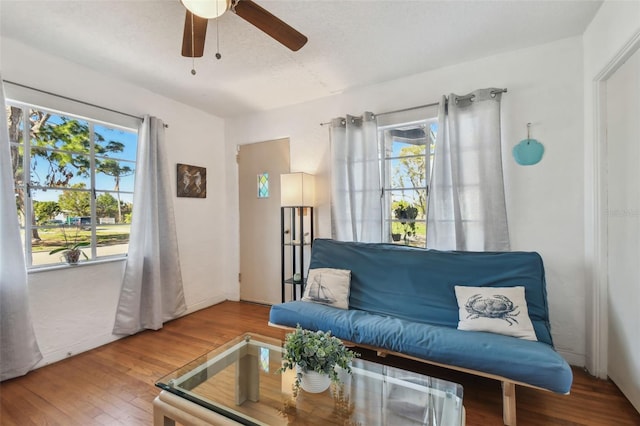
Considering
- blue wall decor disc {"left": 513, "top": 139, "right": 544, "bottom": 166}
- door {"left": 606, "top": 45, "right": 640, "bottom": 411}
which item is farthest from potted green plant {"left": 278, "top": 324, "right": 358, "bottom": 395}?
blue wall decor disc {"left": 513, "top": 139, "right": 544, "bottom": 166}

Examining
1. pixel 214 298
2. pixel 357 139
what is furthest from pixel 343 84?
pixel 214 298

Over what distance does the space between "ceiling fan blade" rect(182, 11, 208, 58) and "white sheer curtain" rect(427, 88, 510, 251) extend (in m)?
1.89

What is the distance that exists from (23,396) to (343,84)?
11.2 ft

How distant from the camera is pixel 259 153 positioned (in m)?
3.61

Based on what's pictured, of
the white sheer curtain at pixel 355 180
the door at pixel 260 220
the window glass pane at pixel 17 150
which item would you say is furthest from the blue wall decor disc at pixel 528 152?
the window glass pane at pixel 17 150

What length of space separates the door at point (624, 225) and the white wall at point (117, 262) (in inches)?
142

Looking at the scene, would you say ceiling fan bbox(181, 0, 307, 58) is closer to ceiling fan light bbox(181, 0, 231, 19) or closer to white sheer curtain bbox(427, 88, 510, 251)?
ceiling fan light bbox(181, 0, 231, 19)

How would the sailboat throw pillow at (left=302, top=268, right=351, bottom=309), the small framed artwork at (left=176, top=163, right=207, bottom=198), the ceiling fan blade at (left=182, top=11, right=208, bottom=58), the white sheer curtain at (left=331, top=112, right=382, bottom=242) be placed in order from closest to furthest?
the ceiling fan blade at (left=182, top=11, right=208, bottom=58)
the sailboat throw pillow at (left=302, top=268, right=351, bottom=309)
the white sheer curtain at (left=331, top=112, right=382, bottom=242)
the small framed artwork at (left=176, top=163, right=207, bottom=198)

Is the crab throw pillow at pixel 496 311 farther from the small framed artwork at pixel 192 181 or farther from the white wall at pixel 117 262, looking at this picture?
the small framed artwork at pixel 192 181

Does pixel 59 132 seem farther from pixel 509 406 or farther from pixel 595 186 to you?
pixel 595 186

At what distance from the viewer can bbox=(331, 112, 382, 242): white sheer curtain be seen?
109 inches

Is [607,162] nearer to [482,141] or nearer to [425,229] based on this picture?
[482,141]

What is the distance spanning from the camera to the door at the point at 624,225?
163cm

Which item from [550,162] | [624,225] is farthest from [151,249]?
[624,225]
